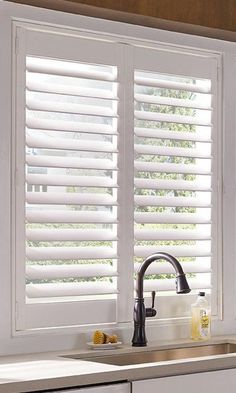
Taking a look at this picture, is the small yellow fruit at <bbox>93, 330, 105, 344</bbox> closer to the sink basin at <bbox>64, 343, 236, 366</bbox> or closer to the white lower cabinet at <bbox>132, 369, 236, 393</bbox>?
the sink basin at <bbox>64, 343, 236, 366</bbox>

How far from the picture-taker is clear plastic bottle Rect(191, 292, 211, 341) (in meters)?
3.72

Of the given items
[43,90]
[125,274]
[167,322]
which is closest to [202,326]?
[167,322]

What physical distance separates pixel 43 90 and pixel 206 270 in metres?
1.10

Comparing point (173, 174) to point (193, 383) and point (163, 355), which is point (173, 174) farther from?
point (193, 383)

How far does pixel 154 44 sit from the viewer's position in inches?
149

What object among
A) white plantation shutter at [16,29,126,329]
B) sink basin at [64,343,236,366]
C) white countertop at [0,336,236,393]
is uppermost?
white plantation shutter at [16,29,126,329]

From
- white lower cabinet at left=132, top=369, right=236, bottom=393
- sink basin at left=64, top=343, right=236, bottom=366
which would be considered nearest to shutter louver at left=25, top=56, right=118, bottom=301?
sink basin at left=64, top=343, right=236, bottom=366

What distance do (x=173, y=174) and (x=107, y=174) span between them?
1.16ft

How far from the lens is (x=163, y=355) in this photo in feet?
11.8

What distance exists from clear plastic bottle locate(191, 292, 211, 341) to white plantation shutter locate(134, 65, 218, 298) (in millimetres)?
121

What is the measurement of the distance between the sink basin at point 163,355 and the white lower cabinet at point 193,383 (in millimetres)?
367

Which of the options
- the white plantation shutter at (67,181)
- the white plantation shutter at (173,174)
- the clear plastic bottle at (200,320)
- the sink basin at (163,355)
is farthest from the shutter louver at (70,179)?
the clear plastic bottle at (200,320)

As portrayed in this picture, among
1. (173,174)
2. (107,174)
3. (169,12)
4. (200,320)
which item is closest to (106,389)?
(200,320)

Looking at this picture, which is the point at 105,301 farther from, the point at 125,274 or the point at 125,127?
the point at 125,127
